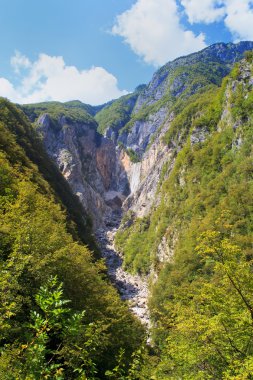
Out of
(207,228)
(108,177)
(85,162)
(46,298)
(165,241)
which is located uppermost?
(108,177)

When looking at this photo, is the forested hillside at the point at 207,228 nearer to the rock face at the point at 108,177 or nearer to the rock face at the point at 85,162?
the rock face at the point at 108,177

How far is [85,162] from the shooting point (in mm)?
175875

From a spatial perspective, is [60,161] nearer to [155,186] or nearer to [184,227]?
[155,186]

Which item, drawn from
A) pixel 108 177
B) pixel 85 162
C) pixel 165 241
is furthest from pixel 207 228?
pixel 108 177

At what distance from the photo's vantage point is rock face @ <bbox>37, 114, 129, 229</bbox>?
14000 cm

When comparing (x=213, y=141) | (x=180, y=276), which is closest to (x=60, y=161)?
(x=213, y=141)

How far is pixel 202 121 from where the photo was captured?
307 ft

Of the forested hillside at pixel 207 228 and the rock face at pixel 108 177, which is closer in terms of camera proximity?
the forested hillside at pixel 207 228

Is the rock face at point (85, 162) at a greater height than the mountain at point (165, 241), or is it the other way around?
the rock face at point (85, 162)

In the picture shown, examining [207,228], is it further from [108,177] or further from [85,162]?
[108,177]

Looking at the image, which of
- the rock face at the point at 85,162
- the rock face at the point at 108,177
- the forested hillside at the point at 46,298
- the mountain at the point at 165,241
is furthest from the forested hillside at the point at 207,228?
the rock face at the point at 85,162

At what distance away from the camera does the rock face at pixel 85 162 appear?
140000 millimetres

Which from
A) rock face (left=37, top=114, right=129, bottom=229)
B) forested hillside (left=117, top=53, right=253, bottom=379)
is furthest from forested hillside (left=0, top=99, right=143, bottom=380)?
rock face (left=37, top=114, right=129, bottom=229)

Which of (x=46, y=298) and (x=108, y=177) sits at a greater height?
(x=108, y=177)
